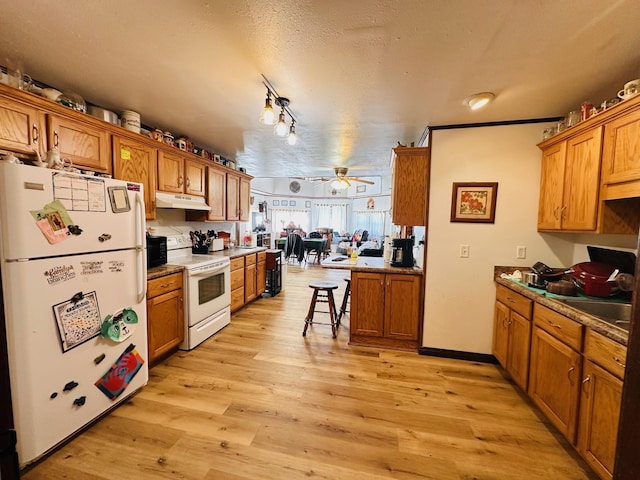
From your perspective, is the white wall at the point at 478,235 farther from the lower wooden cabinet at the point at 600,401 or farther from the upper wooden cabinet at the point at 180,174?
the upper wooden cabinet at the point at 180,174

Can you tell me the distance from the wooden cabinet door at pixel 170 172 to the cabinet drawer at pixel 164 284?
100 cm

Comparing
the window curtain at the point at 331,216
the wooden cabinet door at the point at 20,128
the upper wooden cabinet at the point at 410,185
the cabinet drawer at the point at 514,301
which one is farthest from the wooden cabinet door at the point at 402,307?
the window curtain at the point at 331,216

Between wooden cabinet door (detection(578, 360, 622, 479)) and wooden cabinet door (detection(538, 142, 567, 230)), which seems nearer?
wooden cabinet door (detection(578, 360, 622, 479))

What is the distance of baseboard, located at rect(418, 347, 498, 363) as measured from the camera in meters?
2.65

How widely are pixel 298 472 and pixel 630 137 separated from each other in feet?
9.16

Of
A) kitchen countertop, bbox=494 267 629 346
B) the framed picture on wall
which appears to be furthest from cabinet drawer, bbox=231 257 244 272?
kitchen countertop, bbox=494 267 629 346

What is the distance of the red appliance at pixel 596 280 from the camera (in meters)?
1.82

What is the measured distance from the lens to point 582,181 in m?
1.91

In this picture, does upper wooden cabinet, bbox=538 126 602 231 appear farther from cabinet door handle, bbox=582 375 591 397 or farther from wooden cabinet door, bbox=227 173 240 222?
wooden cabinet door, bbox=227 173 240 222

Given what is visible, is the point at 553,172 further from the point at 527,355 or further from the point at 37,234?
the point at 37,234

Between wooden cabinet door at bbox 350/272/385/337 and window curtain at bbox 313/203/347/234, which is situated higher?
window curtain at bbox 313/203/347/234

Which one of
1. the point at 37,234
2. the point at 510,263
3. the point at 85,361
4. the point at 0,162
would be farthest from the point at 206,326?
the point at 510,263

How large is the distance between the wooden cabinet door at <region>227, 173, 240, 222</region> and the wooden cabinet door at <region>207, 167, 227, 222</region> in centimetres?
10

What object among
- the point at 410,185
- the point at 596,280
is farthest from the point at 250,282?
the point at 596,280
